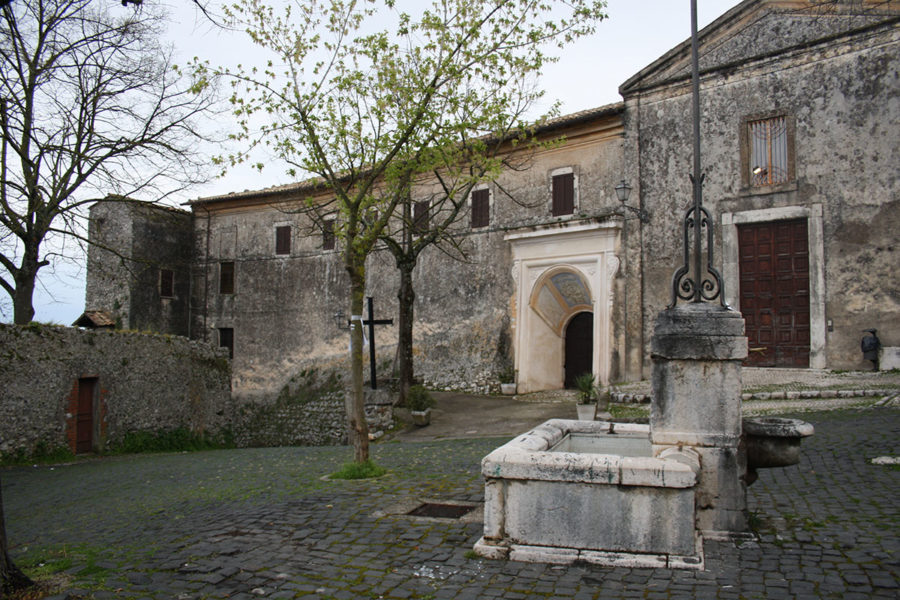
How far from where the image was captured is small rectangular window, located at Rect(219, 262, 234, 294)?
27.6 meters

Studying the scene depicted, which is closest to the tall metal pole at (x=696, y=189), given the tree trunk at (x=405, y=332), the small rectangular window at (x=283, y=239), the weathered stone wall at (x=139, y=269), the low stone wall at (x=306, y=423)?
the low stone wall at (x=306, y=423)

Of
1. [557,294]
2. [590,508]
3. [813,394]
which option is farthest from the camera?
[557,294]

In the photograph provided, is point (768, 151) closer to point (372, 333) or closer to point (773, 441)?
point (372, 333)

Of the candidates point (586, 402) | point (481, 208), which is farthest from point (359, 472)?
point (481, 208)

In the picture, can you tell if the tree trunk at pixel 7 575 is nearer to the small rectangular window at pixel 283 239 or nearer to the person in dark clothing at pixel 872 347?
the person in dark clothing at pixel 872 347

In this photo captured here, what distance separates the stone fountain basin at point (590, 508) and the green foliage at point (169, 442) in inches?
503

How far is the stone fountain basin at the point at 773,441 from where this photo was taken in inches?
191

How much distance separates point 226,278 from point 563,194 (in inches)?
601

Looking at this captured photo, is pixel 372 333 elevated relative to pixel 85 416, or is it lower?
elevated

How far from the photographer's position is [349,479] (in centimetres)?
825

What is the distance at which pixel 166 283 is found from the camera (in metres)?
27.2

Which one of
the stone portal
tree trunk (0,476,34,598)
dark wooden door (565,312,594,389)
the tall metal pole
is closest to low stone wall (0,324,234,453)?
the stone portal

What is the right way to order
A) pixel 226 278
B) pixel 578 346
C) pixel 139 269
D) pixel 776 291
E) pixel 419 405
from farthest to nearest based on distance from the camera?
pixel 226 278, pixel 139 269, pixel 578 346, pixel 419 405, pixel 776 291

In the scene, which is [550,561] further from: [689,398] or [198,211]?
[198,211]
